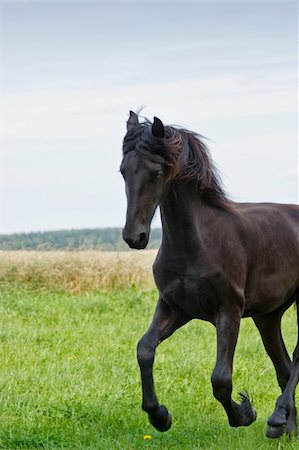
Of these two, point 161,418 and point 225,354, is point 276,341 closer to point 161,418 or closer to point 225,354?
point 225,354

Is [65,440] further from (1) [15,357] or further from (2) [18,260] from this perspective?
(2) [18,260]

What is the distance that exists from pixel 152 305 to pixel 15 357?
15.5 feet

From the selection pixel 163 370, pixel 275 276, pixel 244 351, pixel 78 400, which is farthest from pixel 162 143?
pixel 244 351

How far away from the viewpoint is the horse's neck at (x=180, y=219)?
595 cm

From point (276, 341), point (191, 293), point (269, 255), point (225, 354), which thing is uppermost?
point (269, 255)

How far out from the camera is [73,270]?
16.4 m

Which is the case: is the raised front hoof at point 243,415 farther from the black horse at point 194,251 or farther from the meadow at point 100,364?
the meadow at point 100,364

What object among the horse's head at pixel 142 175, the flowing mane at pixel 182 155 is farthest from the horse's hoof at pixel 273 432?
the horse's head at pixel 142 175

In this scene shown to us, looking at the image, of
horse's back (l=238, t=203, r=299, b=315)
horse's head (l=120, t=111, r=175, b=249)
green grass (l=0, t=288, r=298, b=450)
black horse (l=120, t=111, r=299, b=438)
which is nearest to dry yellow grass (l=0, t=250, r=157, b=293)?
green grass (l=0, t=288, r=298, b=450)

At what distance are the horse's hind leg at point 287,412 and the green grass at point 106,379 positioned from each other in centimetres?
10

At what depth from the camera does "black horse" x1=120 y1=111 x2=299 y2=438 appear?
561cm

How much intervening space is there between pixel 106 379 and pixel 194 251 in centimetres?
325

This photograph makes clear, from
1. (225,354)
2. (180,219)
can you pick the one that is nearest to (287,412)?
(225,354)

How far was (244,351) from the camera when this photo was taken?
11078 millimetres
